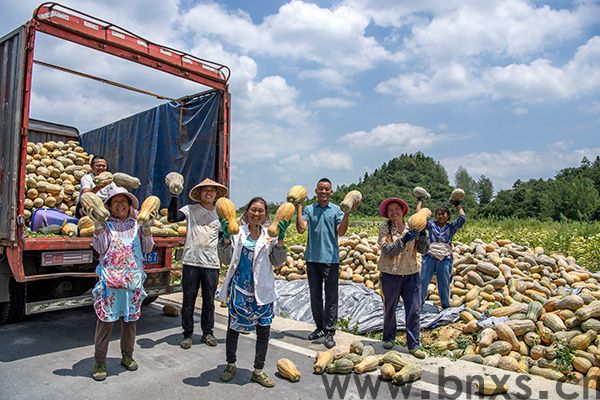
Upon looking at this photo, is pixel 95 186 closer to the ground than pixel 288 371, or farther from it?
farther from it

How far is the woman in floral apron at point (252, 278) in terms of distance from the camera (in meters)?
4.33

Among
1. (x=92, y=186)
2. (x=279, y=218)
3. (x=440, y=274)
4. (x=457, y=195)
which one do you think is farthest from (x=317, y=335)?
(x=92, y=186)

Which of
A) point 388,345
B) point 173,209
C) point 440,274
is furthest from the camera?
point 440,274

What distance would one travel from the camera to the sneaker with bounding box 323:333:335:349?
5711 millimetres

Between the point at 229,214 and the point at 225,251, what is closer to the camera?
the point at 229,214

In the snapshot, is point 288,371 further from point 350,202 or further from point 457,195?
point 457,195

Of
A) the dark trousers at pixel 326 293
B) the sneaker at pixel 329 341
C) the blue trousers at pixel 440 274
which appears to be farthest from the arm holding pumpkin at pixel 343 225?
the blue trousers at pixel 440 274

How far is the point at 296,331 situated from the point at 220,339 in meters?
1.11

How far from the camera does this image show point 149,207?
4.76 metres

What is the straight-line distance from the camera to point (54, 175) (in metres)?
8.55

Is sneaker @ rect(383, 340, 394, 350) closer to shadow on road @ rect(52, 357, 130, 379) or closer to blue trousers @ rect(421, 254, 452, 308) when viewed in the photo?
blue trousers @ rect(421, 254, 452, 308)

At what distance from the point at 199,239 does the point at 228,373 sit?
5.68 feet

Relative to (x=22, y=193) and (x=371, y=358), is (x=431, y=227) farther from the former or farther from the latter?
(x=22, y=193)

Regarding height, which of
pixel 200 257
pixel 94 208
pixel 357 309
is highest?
pixel 94 208
